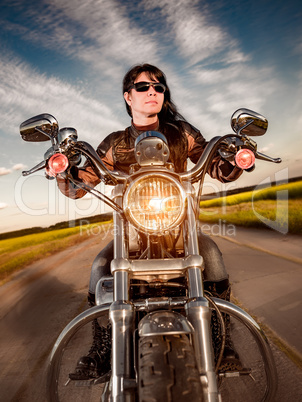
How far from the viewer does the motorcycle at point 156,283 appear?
1.06 metres

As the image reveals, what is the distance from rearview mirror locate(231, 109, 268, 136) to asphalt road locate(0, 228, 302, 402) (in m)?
1.67

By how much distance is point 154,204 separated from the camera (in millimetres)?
1396

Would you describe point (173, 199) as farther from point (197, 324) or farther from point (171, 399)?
point (171, 399)

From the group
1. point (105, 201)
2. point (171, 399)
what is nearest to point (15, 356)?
point (105, 201)

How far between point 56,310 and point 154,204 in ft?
10.2

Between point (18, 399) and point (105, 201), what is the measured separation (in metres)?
1.71

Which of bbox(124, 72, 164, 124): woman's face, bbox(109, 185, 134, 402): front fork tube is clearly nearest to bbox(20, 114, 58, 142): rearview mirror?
bbox(109, 185, 134, 402): front fork tube

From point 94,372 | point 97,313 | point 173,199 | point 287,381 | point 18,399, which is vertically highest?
point 173,199

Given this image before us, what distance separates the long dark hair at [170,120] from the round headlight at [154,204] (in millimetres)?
1145

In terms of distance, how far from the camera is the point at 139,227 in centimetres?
139

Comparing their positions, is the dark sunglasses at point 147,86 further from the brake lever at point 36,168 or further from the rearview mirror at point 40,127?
the brake lever at point 36,168

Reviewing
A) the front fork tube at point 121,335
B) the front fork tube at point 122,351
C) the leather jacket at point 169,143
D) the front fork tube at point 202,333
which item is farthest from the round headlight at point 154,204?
the leather jacket at point 169,143

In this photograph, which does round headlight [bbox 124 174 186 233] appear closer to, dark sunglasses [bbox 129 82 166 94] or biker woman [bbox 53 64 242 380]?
biker woman [bbox 53 64 242 380]

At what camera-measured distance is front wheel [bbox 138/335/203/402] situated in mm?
964
